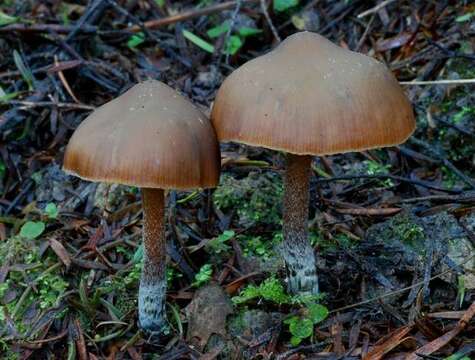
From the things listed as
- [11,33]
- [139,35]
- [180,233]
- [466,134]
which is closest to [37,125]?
[11,33]

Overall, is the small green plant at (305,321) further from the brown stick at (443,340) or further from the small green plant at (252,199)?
the small green plant at (252,199)

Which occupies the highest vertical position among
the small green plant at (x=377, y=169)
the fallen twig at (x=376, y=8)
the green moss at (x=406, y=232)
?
the fallen twig at (x=376, y=8)

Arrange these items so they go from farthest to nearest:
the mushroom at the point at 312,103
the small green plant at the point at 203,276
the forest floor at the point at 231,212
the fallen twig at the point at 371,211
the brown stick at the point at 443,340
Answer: the fallen twig at the point at 371,211
the small green plant at the point at 203,276
the forest floor at the point at 231,212
the brown stick at the point at 443,340
the mushroom at the point at 312,103

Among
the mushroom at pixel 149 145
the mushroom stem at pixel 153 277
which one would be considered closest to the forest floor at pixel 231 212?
the mushroom stem at pixel 153 277

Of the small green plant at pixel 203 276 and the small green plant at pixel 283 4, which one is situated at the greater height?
the small green plant at pixel 283 4

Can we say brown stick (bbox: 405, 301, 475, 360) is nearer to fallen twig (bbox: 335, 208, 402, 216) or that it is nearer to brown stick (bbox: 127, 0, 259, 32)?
fallen twig (bbox: 335, 208, 402, 216)

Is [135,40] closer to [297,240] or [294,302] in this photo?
[297,240]
